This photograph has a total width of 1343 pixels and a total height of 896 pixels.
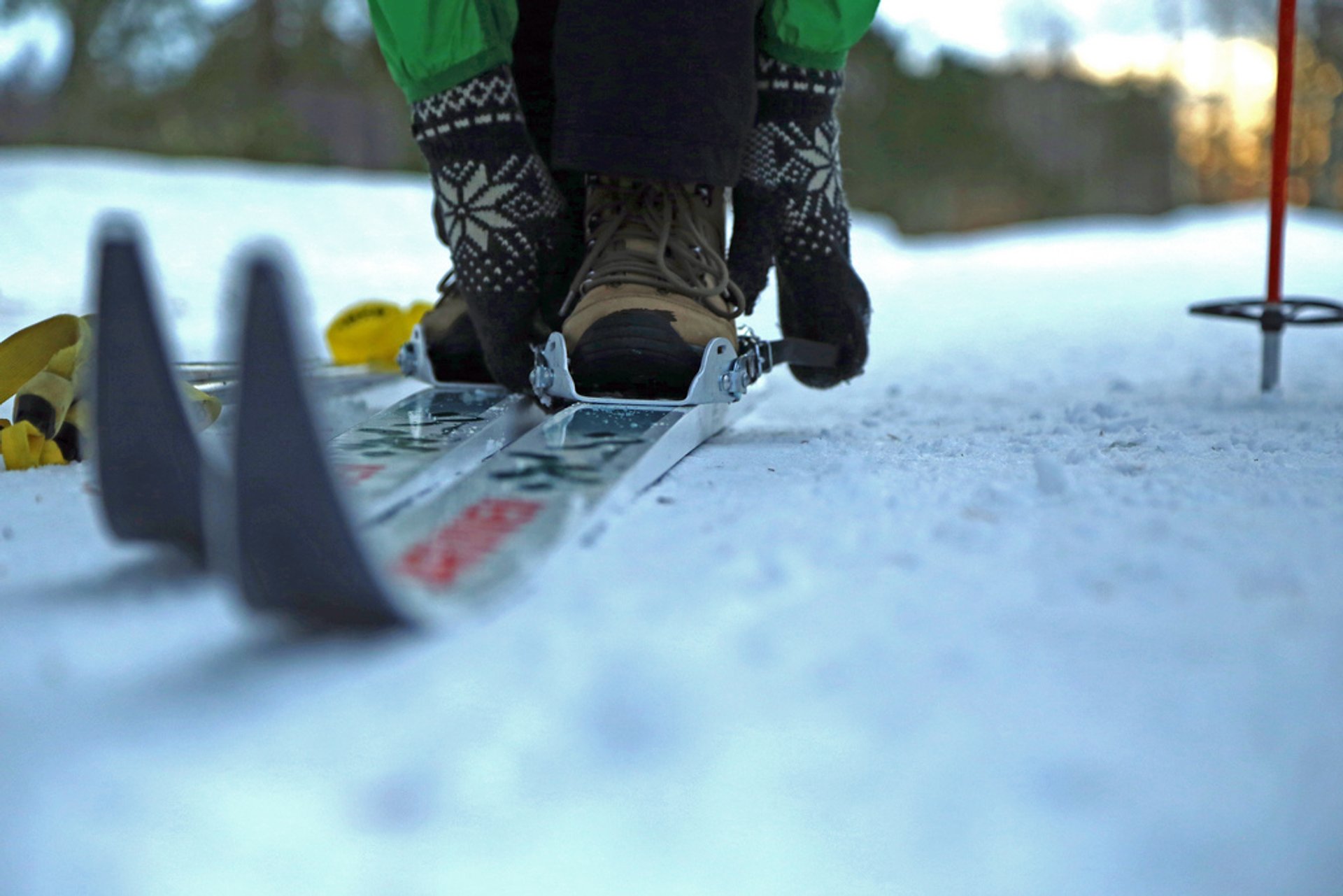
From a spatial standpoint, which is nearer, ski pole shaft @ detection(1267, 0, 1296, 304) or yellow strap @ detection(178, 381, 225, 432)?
yellow strap @ detection(178, 381, 225, 432)

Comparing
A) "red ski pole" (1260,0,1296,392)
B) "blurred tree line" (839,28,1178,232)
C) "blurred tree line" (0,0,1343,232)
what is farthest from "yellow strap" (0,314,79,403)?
"blurred tree line" (839,28,1178,232)

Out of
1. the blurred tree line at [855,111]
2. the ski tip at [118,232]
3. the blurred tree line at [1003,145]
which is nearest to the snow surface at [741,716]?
the ski tip at [118,232]

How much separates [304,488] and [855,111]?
12.9m

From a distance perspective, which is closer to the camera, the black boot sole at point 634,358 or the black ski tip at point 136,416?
the black ski tip at point 136,416

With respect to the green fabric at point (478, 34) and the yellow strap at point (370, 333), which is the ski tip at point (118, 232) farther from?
the yellow strap at point (370, 333)

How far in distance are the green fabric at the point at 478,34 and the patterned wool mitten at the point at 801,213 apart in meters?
0.03

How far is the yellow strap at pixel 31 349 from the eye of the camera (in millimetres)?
1037

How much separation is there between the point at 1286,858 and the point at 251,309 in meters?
0.48

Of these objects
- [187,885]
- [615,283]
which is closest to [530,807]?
[187,885]

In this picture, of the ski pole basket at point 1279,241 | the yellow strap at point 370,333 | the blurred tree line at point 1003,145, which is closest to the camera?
the ski pole basket at point 1279,241

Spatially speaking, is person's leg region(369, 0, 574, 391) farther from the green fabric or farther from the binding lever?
the binding lever

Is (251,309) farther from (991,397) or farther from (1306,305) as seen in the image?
(1306,305)

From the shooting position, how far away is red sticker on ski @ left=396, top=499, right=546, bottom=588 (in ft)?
1.82

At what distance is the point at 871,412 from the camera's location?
140 centimetres
